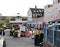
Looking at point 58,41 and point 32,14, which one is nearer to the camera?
point 58,41

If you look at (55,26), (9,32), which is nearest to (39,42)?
(55,26)

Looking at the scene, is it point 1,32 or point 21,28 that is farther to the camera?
point 1,32

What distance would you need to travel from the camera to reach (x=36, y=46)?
938 inches

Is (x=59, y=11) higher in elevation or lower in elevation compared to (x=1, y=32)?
higher

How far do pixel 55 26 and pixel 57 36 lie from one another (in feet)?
3.03

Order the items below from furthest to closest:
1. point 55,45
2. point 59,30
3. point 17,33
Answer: point 17,33 → point 55,45 → point 59,30

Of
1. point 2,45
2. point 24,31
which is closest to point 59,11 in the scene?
point 24,31

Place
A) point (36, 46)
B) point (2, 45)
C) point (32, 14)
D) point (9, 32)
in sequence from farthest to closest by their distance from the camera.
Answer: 1. point (32, 14)
2. point (9, 32)
3. point (36, 46)
4. point (2, 45)

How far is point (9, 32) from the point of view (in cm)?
4559

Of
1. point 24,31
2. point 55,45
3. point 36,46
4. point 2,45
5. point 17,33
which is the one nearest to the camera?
point 55,45

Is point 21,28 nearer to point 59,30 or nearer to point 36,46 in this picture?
point 36,46

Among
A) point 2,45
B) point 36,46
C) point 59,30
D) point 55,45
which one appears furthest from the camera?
point 36,46

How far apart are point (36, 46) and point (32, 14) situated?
99.4 metres

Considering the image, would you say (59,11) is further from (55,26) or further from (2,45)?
(55,26)
